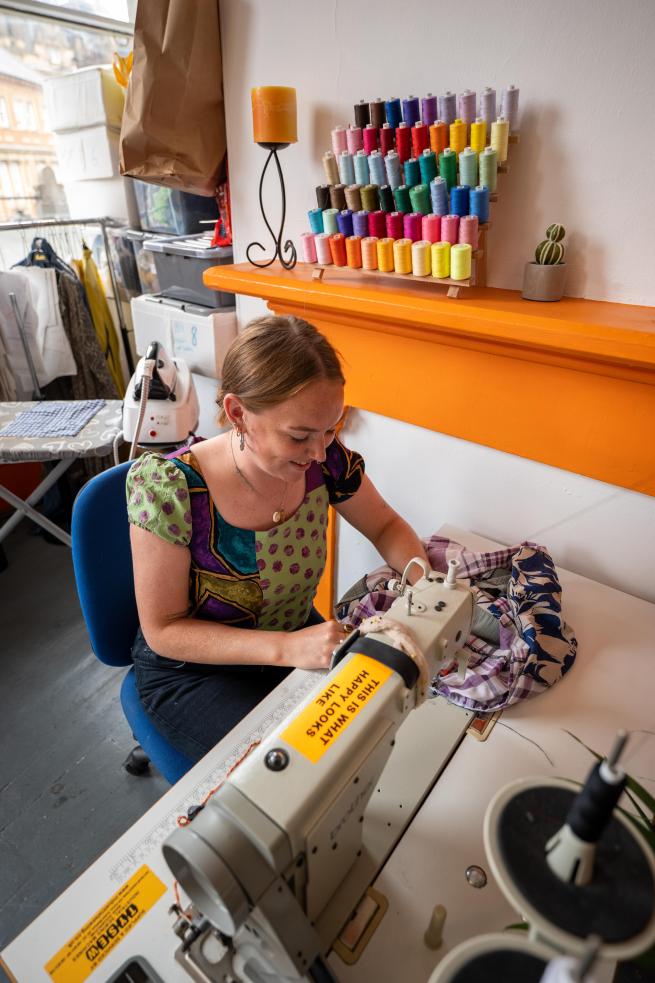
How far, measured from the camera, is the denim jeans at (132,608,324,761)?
3.38ft

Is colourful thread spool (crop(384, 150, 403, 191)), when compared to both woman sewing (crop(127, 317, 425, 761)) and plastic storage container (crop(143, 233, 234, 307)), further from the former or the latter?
plastic storage container (crop(143, 233, 234, 307))

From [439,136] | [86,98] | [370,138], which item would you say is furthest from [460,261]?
[86,98]

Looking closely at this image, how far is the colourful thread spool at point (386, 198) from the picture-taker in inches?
48.4

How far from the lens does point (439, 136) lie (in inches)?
44.7

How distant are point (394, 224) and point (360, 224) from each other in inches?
3.7

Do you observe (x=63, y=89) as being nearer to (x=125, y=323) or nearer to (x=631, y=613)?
(x=125, y=323)

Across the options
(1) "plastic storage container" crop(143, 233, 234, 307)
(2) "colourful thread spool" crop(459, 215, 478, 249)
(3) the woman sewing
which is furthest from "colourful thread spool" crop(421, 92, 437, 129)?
A: (1) "plastic storage container" crop(143, 233, 234, 307)

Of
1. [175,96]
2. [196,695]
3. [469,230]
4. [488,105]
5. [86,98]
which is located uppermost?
[86,98]

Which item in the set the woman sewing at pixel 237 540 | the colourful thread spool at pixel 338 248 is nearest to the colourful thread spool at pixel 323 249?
the colourful thread spool at pixel 338 248

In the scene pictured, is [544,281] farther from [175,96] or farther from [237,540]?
[175,96]

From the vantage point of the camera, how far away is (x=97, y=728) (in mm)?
1831

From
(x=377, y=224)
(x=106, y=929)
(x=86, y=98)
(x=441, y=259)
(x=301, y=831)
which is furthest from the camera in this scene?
(x=86, y=98)

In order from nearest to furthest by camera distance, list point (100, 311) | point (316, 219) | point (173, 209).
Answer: point (316, 219)
point (173, 209)
point (100, 311)

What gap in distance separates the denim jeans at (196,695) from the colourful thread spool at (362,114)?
1128mm
